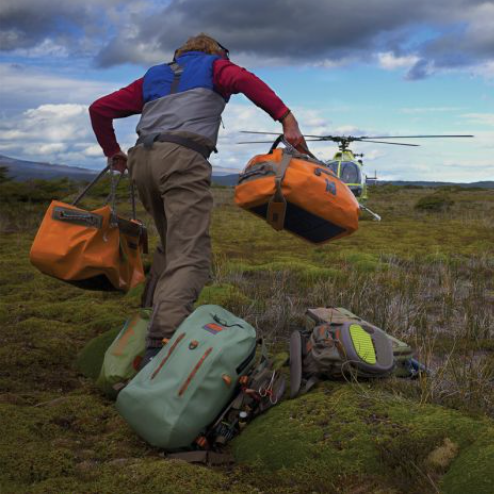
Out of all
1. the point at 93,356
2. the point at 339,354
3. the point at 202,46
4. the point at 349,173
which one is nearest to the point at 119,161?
the point at 202,46

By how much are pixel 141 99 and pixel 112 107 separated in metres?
0.26

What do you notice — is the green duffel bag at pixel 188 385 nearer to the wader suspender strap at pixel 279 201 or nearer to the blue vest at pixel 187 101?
the wader suspender strap at pixel 279 201

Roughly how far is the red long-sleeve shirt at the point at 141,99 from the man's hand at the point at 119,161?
83mm

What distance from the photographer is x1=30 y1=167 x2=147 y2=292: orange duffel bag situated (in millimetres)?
4383

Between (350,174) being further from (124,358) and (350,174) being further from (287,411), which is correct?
(287,411)

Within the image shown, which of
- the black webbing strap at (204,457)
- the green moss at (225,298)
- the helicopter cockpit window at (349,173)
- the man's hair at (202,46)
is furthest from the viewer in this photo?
the helicopter cockpit window at (349,173)

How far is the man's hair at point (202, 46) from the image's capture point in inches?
177

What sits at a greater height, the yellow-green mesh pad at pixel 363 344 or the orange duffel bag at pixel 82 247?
the orange duffel bag at pixel 82 247

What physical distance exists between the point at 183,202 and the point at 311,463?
2002 mm

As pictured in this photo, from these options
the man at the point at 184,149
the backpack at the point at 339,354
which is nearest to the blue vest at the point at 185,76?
the man at the point at 184,149

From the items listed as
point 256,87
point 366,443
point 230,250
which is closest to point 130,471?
point 366,443

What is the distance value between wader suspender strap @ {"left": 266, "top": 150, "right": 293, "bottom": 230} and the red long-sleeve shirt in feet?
0.96

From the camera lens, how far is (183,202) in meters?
4.20

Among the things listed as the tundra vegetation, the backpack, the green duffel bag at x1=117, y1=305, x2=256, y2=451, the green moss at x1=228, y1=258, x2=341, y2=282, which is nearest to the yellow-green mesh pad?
the backpack
